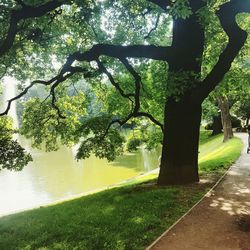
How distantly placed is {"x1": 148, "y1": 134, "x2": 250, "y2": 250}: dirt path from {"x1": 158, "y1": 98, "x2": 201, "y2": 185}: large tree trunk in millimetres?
1649

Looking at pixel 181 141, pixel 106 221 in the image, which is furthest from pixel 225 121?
pixel 106 221

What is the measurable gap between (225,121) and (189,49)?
27644 mm

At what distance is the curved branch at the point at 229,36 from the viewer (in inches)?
543

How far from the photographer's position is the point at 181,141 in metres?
16.2

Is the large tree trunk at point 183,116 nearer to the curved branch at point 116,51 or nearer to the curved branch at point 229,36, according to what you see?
the curved branch at point 229,36

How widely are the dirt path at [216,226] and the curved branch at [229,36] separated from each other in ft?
14.0

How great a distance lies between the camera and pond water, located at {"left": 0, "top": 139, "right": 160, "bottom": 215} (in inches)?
1102

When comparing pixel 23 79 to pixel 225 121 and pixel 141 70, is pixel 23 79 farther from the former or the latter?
pixel 225 121

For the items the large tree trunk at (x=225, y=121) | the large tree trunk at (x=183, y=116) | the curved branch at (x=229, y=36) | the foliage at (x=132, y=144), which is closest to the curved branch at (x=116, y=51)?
the large tree trunk at (x=183, y=116)

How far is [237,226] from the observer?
35.3 ft

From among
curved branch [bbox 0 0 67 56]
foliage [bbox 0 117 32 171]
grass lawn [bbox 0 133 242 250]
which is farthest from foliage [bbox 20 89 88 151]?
curved branch [bbox 0 0 67 56]

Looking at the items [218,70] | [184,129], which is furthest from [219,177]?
[218,70]

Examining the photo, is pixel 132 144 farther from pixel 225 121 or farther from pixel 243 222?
pixel 225 121

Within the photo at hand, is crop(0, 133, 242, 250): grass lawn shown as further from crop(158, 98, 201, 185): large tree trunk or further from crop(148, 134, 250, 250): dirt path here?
crop(158, 98, 201, 185): large tree trunk
